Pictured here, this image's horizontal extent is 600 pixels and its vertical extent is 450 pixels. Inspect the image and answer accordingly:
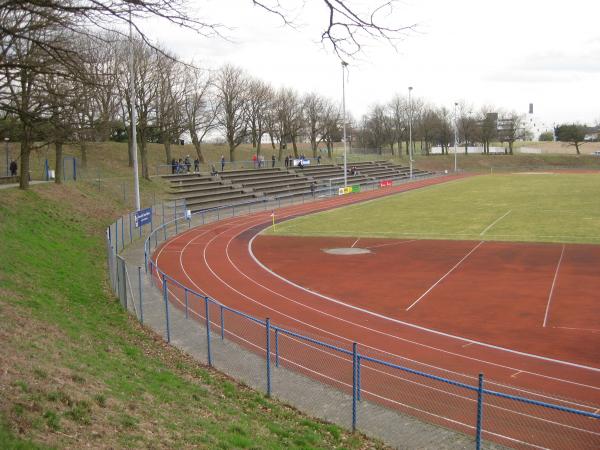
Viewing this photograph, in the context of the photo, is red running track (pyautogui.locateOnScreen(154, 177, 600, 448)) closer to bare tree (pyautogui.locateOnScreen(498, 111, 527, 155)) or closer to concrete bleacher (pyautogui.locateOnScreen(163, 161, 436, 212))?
concrete bleacher (pyautogui.locateOnScreen(163, 161, 436, 212))

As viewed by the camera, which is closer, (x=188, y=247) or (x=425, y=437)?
(x=425, y=437)

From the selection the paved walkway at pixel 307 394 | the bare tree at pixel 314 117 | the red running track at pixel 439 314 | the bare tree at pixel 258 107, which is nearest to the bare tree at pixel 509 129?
the bare tree at pixel 314 117

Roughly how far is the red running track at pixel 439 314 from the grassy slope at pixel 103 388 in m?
2.59

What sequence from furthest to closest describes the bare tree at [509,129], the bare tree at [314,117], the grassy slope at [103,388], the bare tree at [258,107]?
the bare tree at [509,129]
the bare tree at [314,117]
the bare tree at [258,107]
the grassy slope at [103,388]

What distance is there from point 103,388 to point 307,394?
4463mm

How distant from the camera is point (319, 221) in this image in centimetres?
4581

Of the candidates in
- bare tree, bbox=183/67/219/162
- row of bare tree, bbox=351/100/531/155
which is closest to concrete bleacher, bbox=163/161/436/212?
bare tree, bbox=183/67/219/162

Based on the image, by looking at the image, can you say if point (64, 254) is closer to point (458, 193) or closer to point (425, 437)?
point (425, 437)

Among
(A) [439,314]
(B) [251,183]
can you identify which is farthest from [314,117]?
(A) [439,314]

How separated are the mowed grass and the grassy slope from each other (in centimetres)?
2366

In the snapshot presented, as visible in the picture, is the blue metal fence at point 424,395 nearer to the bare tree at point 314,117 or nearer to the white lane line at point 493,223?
the white lane line at point 493,223

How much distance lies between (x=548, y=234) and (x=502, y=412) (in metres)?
27.2

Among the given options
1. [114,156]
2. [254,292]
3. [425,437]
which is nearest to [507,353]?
[425,437]

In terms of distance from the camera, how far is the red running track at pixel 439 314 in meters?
11.8
